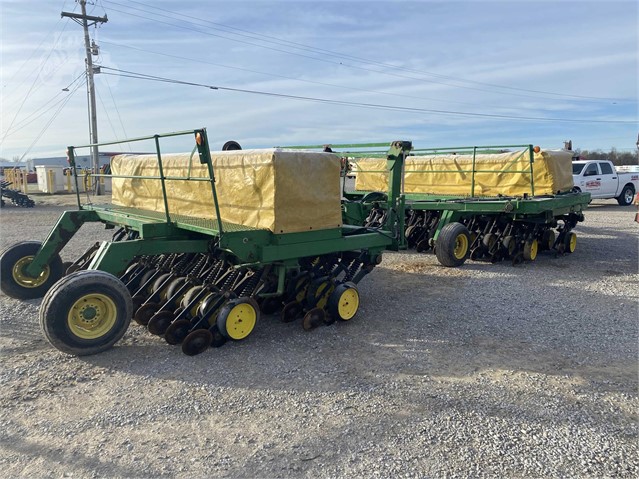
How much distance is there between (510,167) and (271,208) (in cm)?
696

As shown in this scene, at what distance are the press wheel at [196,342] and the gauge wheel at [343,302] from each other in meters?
1.36

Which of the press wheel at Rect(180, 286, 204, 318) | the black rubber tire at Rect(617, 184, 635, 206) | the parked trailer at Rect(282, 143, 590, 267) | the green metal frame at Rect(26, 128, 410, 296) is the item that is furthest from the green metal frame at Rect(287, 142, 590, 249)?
the black rubber tire at Rect(617, 184, 635, 206)

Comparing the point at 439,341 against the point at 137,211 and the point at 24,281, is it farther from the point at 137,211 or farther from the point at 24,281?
the point at 24,281

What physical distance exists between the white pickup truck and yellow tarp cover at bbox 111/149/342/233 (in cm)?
1652

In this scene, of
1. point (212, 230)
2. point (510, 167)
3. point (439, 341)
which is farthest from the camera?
point (510, 167)

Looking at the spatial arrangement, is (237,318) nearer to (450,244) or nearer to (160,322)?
(160,322)

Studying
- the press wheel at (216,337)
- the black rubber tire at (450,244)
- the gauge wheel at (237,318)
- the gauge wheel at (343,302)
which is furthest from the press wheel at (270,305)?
the black rubber tire at (450,244)

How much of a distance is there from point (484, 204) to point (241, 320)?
5752 millimetres

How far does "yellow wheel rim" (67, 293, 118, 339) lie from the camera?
174 inches

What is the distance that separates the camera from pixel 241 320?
15.7 feet

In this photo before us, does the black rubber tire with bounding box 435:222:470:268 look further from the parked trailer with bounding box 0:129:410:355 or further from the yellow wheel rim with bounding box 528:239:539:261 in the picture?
the parked trailer with bounding box 0:129:410:355

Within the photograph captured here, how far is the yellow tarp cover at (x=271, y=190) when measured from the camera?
4828 millimetres

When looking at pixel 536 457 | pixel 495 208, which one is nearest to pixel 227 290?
pixel 536 457

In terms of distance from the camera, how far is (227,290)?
4938mm
